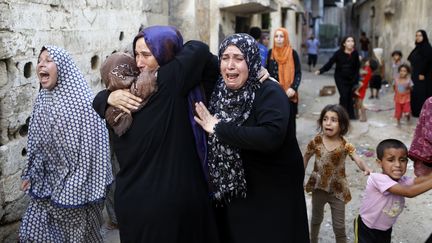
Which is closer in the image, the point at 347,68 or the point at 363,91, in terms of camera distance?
the point at 347,68

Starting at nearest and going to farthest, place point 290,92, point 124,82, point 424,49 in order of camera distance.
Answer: point 124,82 < point 290,92 < point 424,49

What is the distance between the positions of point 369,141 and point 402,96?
124 cm

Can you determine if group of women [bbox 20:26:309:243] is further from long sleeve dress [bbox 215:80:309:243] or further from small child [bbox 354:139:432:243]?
small child [bbox 354:139:432:243]

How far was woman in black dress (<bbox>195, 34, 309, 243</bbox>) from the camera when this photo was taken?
217 centimetres

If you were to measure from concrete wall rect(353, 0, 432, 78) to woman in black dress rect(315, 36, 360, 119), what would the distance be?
296cm

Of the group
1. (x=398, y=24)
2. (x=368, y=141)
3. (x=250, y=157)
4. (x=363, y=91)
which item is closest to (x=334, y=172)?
(x=250, y=157)

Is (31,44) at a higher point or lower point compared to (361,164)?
higher

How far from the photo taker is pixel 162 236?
2.23 m

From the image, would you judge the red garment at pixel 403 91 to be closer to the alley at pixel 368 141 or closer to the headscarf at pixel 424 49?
the alley at pixel 368 141

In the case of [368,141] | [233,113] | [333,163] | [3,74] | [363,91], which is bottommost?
[368,141]

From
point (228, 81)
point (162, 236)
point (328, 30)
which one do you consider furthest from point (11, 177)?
point (328, 30)

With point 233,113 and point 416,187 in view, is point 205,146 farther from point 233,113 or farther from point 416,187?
point 416,187

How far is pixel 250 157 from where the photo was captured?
7.41ft

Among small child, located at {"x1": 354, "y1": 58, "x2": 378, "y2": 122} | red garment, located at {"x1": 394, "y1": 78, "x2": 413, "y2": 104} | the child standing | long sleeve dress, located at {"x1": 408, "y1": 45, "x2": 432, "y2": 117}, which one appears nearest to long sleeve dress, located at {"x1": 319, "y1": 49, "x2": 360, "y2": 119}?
small child, located at {"x1": 354, "y1": 58, "x2": 378, "y2": 122}
